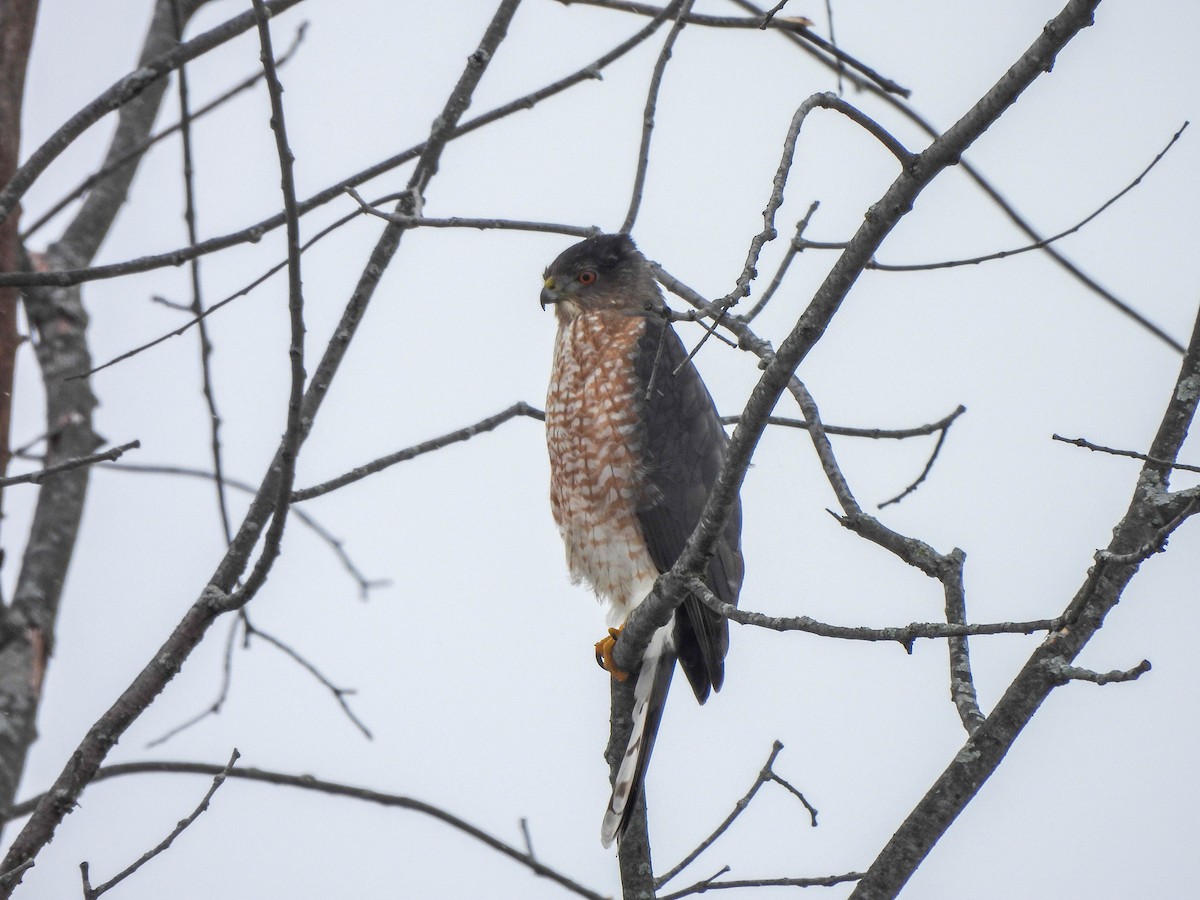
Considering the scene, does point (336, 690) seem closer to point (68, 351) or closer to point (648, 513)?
point (648, 513)

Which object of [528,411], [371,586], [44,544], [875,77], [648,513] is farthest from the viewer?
[371,586]

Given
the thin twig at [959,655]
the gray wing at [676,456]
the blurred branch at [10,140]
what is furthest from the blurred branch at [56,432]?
the thin twig at [959,655]

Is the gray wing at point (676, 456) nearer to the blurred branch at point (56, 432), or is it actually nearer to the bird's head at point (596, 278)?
the bird's head at point (596, 278)

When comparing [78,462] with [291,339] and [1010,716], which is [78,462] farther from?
[1010,716]

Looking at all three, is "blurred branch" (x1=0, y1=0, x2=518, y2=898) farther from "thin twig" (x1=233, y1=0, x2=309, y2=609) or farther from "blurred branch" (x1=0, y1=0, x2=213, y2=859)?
"blurred branch" (x1=0, y1=0, x2=213, y2=859)

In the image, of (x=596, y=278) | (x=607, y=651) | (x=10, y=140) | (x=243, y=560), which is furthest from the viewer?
(x=596, y=278)

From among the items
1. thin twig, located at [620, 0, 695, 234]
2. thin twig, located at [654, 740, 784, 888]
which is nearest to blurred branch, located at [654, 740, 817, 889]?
thin twig, located at [654, 740, 784, 888]

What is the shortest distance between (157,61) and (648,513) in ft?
7.70

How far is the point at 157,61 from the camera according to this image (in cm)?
398

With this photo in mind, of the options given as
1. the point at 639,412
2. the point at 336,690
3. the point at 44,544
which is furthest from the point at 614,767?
the point at 44,544

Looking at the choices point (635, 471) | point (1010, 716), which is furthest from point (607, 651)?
point (1010, 716)

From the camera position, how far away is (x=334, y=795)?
4172 millimetres

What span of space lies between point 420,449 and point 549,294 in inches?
88.3

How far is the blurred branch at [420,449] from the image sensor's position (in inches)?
147
